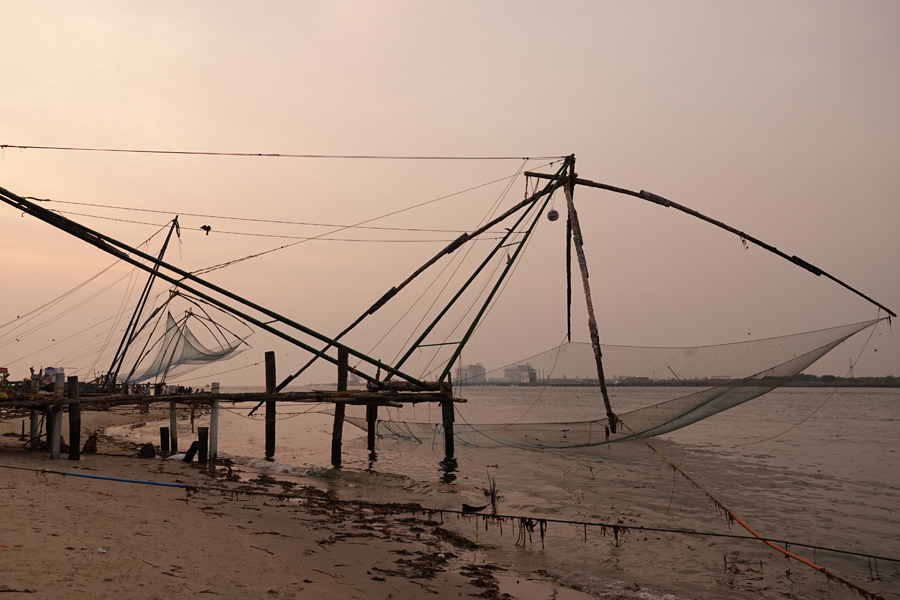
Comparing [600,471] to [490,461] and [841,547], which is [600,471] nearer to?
[490,461]

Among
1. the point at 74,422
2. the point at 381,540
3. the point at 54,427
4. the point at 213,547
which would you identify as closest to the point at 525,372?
the point at 74,422

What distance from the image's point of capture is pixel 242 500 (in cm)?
976

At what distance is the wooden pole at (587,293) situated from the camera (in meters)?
12.1

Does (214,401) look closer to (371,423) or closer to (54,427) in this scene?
(54,427)

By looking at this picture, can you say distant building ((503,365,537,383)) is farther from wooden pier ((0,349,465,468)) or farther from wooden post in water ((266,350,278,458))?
wooden post in water ((266,350,278,458))

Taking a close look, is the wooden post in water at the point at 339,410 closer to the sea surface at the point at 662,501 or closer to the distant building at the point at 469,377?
the sea surface at the point at 662,501

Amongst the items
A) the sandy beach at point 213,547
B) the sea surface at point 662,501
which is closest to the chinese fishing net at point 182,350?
the sea surface at point 662,501

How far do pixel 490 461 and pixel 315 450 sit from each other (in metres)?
6.95

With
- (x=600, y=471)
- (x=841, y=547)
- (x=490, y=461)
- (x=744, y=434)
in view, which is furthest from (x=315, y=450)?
(x=744, y=434)

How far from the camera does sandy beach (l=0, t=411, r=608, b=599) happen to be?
15.6ft

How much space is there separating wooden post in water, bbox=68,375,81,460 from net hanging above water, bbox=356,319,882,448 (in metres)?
10.1

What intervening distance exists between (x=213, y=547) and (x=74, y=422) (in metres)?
7.68

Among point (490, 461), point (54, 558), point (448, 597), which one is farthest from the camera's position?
point (490, 461)

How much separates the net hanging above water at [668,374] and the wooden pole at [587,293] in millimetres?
1273
